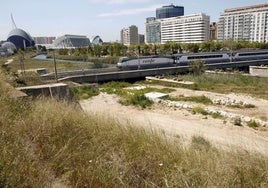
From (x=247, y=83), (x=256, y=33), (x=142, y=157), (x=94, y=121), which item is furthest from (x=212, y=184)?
(x=256, y=33)

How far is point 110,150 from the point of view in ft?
9.34

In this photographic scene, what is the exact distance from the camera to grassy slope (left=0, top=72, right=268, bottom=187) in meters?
2.19

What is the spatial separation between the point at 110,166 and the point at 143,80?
33062 millimetres

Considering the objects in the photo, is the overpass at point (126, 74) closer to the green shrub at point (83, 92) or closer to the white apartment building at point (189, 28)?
the green shrub at point (83, 92)

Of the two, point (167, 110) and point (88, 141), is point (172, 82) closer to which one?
point (167, 110)

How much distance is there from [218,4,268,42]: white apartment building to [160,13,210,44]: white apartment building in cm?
907

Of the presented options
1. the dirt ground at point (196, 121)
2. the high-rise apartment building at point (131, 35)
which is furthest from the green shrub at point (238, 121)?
the high-rise apartment building at point (131, 35)

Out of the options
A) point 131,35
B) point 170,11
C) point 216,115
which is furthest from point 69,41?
point 216,115

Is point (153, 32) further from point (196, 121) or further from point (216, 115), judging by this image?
point (196, 121)

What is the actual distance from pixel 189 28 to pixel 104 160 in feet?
449

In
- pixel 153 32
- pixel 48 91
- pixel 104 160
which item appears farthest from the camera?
pixel 153 32

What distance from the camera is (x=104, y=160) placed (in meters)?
2.58

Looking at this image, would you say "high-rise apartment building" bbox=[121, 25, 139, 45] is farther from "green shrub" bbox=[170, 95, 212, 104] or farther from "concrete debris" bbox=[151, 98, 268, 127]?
"concrete debris" bbox=[151, 98, 268, 127]

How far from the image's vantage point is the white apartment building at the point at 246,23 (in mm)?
107250
